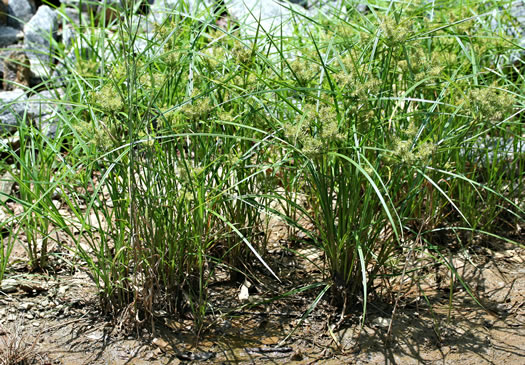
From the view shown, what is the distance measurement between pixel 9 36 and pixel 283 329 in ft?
13.5

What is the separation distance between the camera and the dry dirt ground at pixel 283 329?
212cm

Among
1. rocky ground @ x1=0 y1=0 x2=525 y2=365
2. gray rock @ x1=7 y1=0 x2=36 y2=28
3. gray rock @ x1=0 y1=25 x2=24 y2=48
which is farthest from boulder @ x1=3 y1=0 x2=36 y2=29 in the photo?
rocky ground @ x1=0 y1=0 x2=525 y2=365

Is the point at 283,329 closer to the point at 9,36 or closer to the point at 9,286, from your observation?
the point at 9,286

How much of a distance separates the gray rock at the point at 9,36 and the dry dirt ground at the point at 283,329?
128 inches

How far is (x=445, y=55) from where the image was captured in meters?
2.68

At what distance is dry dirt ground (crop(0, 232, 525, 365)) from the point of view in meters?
2.12

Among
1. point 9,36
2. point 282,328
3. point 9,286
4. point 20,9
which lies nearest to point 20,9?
point 20,9

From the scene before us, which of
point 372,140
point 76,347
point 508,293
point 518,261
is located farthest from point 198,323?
point 518,261

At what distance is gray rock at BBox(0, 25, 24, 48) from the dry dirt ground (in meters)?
3.26

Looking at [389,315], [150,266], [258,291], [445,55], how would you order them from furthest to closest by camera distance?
[445,55], [258,291], [389,315], [150,266]

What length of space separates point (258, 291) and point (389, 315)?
1.71 ft

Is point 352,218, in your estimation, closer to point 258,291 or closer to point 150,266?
point 258,291

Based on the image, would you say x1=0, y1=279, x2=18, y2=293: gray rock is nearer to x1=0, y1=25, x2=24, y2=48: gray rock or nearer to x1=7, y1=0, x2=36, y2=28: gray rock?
x1=0, y1=25, x2=24, y2=48: gray rock

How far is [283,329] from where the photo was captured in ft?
7.45
